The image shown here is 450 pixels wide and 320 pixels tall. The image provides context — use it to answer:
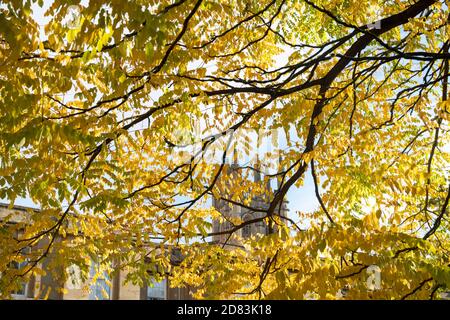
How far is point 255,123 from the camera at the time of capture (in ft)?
28.5

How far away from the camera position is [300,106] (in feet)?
25.7

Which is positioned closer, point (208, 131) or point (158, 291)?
point (208, 131)

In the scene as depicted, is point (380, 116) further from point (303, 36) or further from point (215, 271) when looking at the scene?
point (215, 271)

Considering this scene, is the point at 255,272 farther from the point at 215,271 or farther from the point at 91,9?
the point at 91,9

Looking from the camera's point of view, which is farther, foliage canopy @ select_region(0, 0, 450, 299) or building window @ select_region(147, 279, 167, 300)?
building window @ select_region(147, 279, 167, 300)

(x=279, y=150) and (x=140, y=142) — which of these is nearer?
(x=140, y=142)

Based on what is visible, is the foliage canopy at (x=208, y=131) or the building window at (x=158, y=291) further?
the building window at (x=158, y=291)

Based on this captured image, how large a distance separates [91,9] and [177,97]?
2.50 meters
